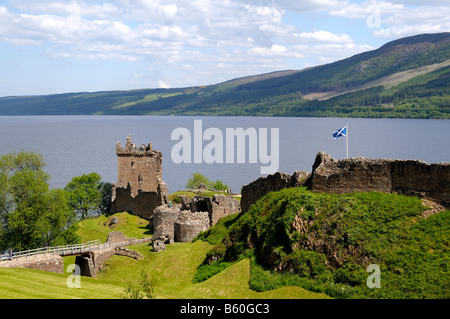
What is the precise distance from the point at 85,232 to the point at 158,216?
12355 mm

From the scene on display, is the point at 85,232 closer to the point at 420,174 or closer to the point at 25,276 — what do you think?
the point at 25,276

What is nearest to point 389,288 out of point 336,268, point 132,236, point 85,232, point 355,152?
point 336,268

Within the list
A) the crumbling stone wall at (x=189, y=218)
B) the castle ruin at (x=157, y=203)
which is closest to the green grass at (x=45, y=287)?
the crumbling stone wall at (x=189, y=218)

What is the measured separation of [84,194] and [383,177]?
6035 cm

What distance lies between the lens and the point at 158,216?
5431 cm

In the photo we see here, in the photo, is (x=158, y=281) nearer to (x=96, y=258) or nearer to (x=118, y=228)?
(x=96, y=258)

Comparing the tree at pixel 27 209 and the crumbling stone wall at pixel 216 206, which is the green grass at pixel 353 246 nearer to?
the crumbling stone wall at pixel 216 206

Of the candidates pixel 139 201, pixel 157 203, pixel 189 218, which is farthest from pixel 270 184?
pixel 139 201

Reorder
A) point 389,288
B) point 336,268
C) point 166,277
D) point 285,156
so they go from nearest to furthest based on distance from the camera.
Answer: point 389,288 → point 336,268 → point 166,277 → point 285,156

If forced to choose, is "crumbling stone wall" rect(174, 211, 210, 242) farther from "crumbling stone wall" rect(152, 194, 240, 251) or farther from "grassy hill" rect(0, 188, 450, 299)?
"grassy hill" rect(0, 188, 450, 299)

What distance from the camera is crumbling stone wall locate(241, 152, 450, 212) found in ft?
93.7

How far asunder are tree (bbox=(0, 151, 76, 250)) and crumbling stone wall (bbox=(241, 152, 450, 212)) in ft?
91.5

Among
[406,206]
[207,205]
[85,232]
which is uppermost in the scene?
[406,206]

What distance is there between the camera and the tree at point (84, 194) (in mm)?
81500
